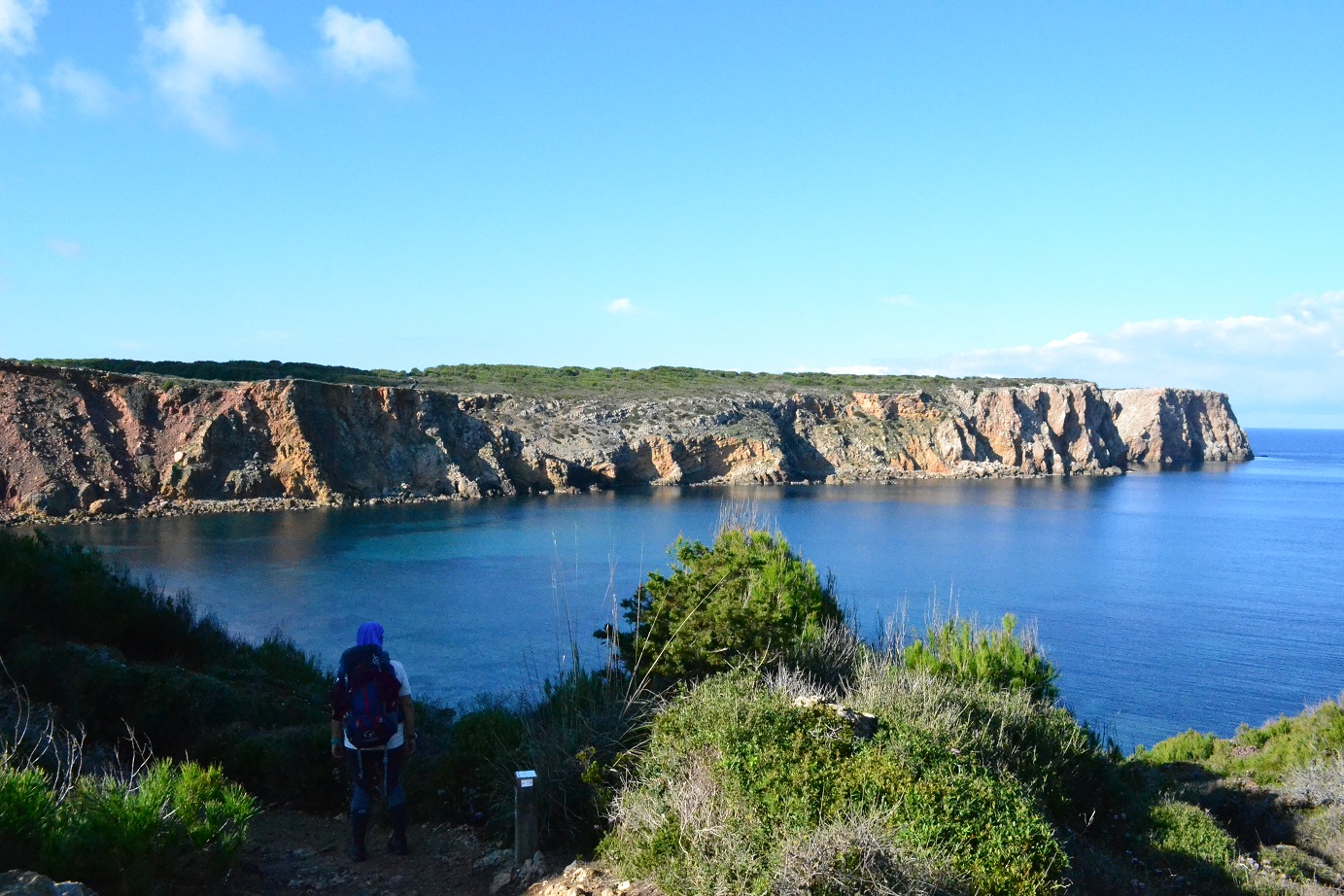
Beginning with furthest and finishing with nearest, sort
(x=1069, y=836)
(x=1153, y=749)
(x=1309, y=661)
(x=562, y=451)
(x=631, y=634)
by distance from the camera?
(x=562, y=451) < (x=1309, y=661) < (x=1153, y=749) < (x=631, y=634) < (x=1069, y=836)

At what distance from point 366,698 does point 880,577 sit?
85.2 ft

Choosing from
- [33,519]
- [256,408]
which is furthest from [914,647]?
[256,408]

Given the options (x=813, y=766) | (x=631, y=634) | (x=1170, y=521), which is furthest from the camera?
(x=1170, y=521)

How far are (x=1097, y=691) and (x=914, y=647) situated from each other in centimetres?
1016

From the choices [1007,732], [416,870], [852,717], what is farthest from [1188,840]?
[416,870]

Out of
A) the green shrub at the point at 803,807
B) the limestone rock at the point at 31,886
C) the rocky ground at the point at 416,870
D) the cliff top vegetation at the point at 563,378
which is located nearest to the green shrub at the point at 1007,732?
the green shrub at the point at 803,807

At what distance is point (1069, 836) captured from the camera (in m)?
6.97

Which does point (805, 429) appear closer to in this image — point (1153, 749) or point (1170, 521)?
point (1170, 521)

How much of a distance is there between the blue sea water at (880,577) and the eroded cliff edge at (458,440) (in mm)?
3801

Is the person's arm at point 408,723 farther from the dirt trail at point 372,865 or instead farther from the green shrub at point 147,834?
the green shrub at point 147,834

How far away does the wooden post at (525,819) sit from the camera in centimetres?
581

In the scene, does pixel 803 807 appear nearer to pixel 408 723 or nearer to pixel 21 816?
pixel 408 723

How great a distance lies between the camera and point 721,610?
9.48 meters

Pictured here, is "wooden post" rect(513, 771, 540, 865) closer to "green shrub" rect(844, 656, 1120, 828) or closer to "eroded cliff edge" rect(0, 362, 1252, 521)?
"green shrub" rect(844, 656, 1120, 828)
